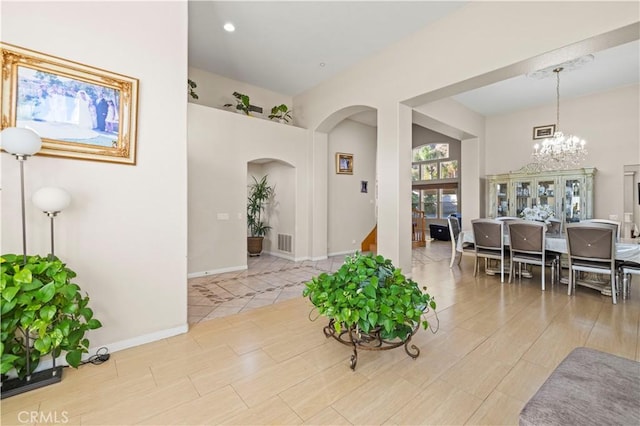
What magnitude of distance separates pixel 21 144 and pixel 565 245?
5995 millimetres

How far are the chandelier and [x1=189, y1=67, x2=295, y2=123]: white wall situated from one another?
5.49 meters

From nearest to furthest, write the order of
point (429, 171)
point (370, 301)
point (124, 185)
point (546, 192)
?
point (370, 301) → point (124, 185) → point (546, 192) → point (429, 171)

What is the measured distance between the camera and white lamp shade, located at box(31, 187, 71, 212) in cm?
190

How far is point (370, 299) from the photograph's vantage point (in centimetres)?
189

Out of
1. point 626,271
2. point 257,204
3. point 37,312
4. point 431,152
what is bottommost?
point 626,271

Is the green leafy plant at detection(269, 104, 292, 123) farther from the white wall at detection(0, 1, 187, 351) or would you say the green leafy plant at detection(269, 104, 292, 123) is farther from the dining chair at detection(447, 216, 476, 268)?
the dining chair at detection(447, 216, 476, 268)

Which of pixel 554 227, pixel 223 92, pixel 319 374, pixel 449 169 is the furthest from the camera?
pixel 449 169

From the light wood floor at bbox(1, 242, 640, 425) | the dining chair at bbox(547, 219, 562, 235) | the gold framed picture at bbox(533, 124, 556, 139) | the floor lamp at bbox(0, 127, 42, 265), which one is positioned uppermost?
the gold framed picture at bbox(533, 124, 556, 139)

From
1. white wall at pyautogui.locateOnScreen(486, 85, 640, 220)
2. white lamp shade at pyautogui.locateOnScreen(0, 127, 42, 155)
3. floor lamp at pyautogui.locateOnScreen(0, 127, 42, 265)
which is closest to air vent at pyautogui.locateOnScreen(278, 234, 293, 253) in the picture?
floor lamp at pyautogui.locateOnScreen(0, 127, 42, 265)

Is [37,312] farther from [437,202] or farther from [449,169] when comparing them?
[437,202]

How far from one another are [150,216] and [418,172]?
34.2 ft

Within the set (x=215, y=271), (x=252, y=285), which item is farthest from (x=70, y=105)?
(x=215, y=271)

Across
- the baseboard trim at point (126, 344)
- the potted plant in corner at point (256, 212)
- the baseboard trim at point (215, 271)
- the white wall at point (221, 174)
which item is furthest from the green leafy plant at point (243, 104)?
the baseboard trim at point (126, 344)

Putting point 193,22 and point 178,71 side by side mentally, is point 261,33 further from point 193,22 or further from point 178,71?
point 178,71
